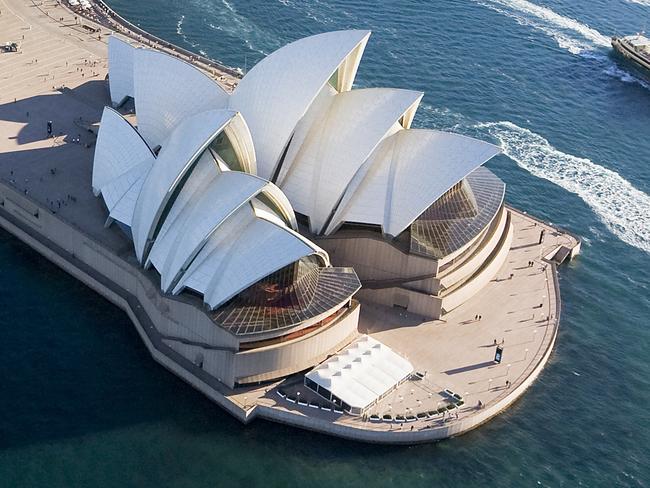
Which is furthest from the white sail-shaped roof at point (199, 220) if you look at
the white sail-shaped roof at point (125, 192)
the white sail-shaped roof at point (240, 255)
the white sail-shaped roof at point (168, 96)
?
the white sail-shaped roof at point (168, 96)

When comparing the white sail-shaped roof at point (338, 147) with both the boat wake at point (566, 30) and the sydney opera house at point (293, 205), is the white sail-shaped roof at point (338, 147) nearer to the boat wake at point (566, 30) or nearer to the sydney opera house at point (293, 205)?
the sydney opera house at point (293, 205)

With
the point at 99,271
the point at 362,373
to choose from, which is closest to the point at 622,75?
the point at 362,373

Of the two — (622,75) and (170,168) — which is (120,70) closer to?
(170,168)

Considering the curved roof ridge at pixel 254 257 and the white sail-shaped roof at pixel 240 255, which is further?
the white sail-shaped roof at pixel 240 255

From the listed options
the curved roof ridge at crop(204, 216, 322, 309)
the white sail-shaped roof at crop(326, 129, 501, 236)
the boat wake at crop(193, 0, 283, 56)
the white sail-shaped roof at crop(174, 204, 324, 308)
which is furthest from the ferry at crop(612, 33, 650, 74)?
the curved roof ridge at crop(204, 216, 322, 309)

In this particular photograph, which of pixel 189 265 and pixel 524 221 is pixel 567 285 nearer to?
pixel 524 221

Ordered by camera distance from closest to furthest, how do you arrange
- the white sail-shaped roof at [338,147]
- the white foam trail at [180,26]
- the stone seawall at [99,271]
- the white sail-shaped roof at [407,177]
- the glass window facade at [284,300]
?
the glass window facade at [284,300]
the stone seawall at [99,271]
the white sail-shaped roof at [407,177]
the white sail-shaped roof at [338,147]
the white foam trail at [180,26]
